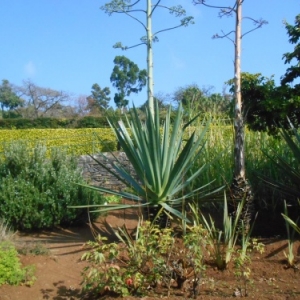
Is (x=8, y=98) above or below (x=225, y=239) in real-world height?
above

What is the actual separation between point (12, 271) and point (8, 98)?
39.8 m

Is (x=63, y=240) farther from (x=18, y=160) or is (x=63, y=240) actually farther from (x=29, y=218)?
(x=18, y=160)

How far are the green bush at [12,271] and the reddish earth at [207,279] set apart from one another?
7 centimetres

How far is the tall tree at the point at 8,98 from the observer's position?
42.8m

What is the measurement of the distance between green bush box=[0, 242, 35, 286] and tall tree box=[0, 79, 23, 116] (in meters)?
39.3

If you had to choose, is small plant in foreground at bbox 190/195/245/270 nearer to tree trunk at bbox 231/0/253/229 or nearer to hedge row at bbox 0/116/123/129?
tree trunk at bbox 231/0/253/229

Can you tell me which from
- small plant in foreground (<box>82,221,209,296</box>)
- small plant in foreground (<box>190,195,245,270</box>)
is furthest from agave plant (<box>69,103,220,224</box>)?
small plant in foreground (<box>82,221,209,296</box>)

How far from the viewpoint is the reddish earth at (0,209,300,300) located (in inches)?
179

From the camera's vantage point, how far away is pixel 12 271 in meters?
5.00

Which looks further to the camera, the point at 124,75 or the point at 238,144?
the point at 124,75

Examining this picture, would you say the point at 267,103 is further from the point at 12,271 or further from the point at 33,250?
the point at 12,271

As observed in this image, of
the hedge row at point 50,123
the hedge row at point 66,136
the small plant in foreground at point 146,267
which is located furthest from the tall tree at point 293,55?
the hedge row at point 50,123

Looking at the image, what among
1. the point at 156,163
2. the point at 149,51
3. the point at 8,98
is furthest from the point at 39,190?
the point at 8,98

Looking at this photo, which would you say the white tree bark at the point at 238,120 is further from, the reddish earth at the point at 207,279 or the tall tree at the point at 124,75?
the tall tree at the point at 124,75
